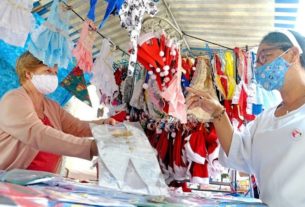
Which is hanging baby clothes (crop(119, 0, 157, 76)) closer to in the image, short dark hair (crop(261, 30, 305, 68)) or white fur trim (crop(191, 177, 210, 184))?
short dark hair (crop(261, 30, 305, 68))

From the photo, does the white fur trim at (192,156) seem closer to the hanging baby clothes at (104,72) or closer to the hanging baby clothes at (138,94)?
the hanging baby clothes at (138,94)

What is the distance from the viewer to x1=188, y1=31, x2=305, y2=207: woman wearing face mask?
127 cm

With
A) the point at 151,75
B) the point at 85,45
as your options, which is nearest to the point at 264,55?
the point at 151,75

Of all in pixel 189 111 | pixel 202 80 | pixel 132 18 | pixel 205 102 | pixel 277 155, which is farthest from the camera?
pixel 202 80

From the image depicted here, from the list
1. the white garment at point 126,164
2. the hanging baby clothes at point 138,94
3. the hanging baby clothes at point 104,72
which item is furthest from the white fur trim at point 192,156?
the white garment at point 126,164

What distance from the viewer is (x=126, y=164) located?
122 cm

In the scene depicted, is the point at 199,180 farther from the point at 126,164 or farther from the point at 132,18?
the point at 126,164

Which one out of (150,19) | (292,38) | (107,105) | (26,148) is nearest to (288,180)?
(292,38)

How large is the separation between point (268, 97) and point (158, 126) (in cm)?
106

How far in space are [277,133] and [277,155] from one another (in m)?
0.10

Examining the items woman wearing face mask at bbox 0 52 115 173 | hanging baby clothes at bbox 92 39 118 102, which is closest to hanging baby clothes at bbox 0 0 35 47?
woman wearing face mask at bbox 0 52 115 173

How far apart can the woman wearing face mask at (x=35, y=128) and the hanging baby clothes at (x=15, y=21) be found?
273 mm

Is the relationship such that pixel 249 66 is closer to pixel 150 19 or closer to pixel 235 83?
pixel 235 83

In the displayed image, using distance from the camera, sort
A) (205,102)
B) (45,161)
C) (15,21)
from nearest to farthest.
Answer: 1. (45,161)
2. (205,102)
3. (15,21)
